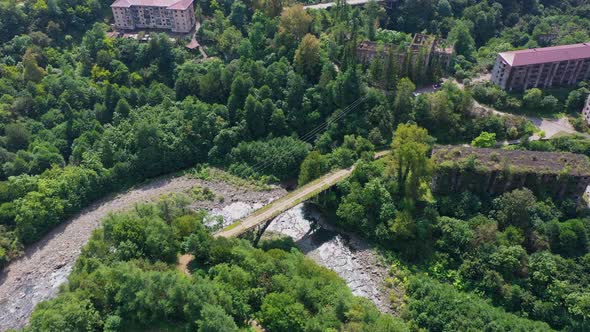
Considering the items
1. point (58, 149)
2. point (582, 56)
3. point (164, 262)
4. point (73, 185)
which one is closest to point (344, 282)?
point (164, 262)

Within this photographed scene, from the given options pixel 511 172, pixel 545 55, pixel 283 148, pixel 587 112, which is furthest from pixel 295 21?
pixel 587 112

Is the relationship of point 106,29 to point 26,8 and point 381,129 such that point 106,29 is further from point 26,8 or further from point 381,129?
point 381,129

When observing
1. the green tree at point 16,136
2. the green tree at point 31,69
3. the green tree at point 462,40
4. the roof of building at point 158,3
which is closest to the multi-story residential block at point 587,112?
the green tree at point 462,40

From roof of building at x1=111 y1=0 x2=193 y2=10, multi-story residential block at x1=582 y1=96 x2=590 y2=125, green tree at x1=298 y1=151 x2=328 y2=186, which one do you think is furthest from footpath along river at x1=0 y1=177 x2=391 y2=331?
multi-story residential block at x1=582 y1=96 x2=590 y2=125

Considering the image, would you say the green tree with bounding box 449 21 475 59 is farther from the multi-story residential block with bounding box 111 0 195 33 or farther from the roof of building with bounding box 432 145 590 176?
the multi-story residential block with bounding box 111 0 195 33

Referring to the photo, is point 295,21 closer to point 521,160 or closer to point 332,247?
point 332,247

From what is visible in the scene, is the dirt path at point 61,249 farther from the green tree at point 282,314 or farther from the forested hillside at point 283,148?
the green tree at point 282,314
